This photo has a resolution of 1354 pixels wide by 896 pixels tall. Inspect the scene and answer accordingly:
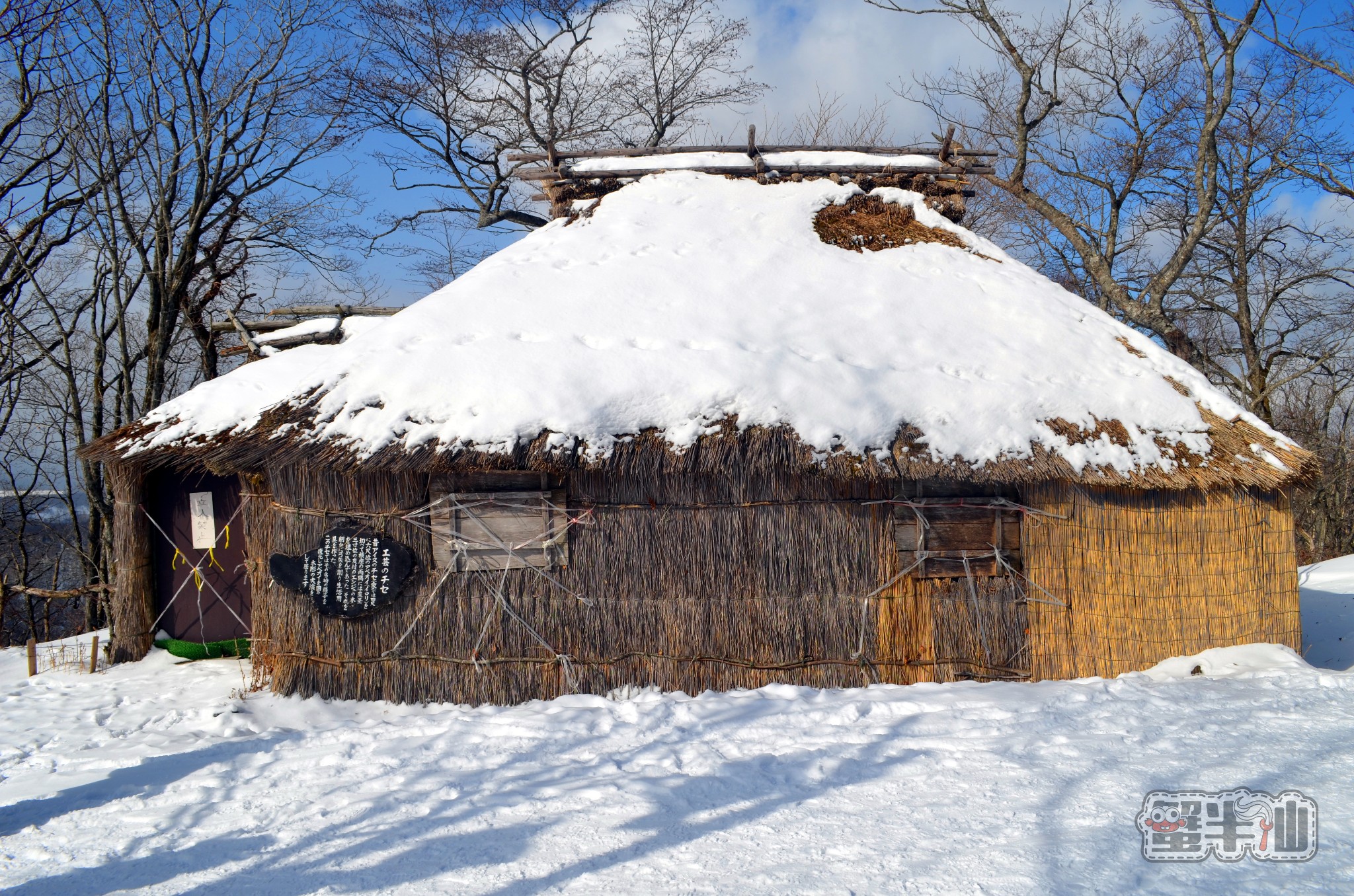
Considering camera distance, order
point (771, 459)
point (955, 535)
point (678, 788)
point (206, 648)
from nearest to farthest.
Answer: point (678, 788) → point (771, 459) → point (955, 535) → point (206, 648)

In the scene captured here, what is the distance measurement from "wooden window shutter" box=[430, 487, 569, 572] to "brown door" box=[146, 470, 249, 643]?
11.2 feet

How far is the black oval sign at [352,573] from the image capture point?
5246mm

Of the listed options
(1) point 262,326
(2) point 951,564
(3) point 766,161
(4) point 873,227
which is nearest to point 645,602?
(2) point 951,564

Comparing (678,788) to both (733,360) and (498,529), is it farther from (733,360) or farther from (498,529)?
(733,360)

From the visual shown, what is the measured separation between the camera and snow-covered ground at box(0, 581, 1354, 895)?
3053mm

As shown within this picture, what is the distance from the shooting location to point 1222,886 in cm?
287

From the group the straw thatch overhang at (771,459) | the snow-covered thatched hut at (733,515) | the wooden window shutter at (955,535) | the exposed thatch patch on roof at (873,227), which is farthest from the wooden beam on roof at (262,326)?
the wooden window shutter at (955,535)

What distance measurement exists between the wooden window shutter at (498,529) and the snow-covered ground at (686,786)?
1.02 metres

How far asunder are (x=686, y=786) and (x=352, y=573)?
285 centimetres

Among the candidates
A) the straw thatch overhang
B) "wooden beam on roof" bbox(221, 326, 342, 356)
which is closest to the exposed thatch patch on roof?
the straw thatch overhang

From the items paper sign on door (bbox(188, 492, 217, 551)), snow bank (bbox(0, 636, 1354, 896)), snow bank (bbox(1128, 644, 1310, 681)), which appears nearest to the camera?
snow bank (bbox(0, 636, 1354, 896))

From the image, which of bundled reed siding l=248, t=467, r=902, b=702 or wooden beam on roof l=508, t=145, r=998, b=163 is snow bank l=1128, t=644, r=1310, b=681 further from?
wooden beam on roof l=508, t=145, r=998, b=163

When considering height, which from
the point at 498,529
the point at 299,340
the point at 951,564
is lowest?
the point at 951,564

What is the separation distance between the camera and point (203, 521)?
7.43m
